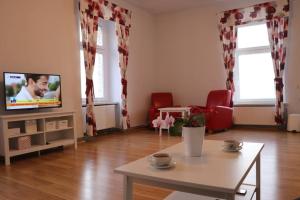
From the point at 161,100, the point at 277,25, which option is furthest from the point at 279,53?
the point at 161,100

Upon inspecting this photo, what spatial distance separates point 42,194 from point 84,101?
281 cm

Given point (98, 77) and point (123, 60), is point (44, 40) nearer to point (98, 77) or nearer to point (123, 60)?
point (98, 77)

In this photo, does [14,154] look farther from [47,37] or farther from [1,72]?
[47,37]

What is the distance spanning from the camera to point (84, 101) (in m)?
4.81

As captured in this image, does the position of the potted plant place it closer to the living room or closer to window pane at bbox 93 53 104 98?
the living room

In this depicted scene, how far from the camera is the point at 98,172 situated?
107 inches

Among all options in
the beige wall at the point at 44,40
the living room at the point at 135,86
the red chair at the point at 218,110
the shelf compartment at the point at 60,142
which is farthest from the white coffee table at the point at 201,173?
the red chair at the point at 218,110

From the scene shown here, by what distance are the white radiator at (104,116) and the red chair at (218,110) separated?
66.6 inches

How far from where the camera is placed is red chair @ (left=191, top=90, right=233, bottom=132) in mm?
5012

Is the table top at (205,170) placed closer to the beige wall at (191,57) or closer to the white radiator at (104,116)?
the white radiator at (104,116)

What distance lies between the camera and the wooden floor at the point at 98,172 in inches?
82.8

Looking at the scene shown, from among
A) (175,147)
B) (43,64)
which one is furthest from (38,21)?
(175,147)

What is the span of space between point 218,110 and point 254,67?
1.46 m

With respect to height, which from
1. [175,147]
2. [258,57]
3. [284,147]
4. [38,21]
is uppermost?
[38,21]
